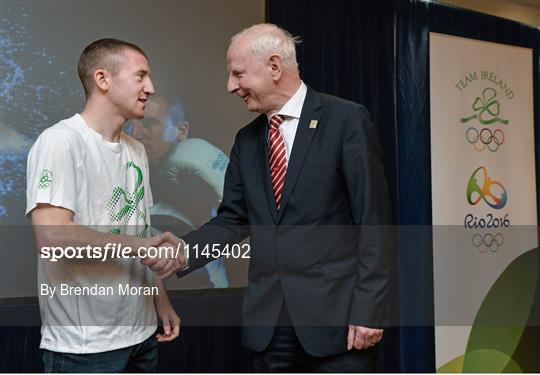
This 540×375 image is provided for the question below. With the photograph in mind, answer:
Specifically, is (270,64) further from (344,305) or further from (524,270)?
(524,270)

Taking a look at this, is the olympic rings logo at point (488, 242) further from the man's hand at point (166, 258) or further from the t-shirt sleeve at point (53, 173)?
the t-shirt sleeve at point (53, 173)

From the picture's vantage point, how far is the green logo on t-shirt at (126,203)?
188cm

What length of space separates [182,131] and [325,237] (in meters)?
1.71

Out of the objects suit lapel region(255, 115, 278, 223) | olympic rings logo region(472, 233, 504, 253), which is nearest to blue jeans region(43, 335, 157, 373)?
suit lapel region(255, 115, 278, 223)

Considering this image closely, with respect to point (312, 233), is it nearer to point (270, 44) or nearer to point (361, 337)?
point (361, 337)

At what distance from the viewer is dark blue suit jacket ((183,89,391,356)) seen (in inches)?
76.6

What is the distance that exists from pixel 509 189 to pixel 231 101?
7.06ft

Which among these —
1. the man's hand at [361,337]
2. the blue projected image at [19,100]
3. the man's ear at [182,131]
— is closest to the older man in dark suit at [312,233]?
the man's hand at [361,337]

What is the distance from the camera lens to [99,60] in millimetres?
1992

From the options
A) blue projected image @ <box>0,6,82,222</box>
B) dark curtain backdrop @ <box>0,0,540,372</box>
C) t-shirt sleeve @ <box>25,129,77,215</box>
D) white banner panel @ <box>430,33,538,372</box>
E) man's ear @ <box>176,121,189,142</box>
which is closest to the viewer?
t-shirt sleeve @ <box>25,129,77,215</box>

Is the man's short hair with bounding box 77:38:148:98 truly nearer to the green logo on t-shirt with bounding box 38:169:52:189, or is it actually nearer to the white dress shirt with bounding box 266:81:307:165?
the green logo on t-shirt with bounding box 38:169:52:189

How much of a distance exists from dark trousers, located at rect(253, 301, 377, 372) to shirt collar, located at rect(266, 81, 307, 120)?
60 centimetres

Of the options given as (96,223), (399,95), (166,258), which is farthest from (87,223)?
(399,95)

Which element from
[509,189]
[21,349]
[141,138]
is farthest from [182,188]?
[509,189]
